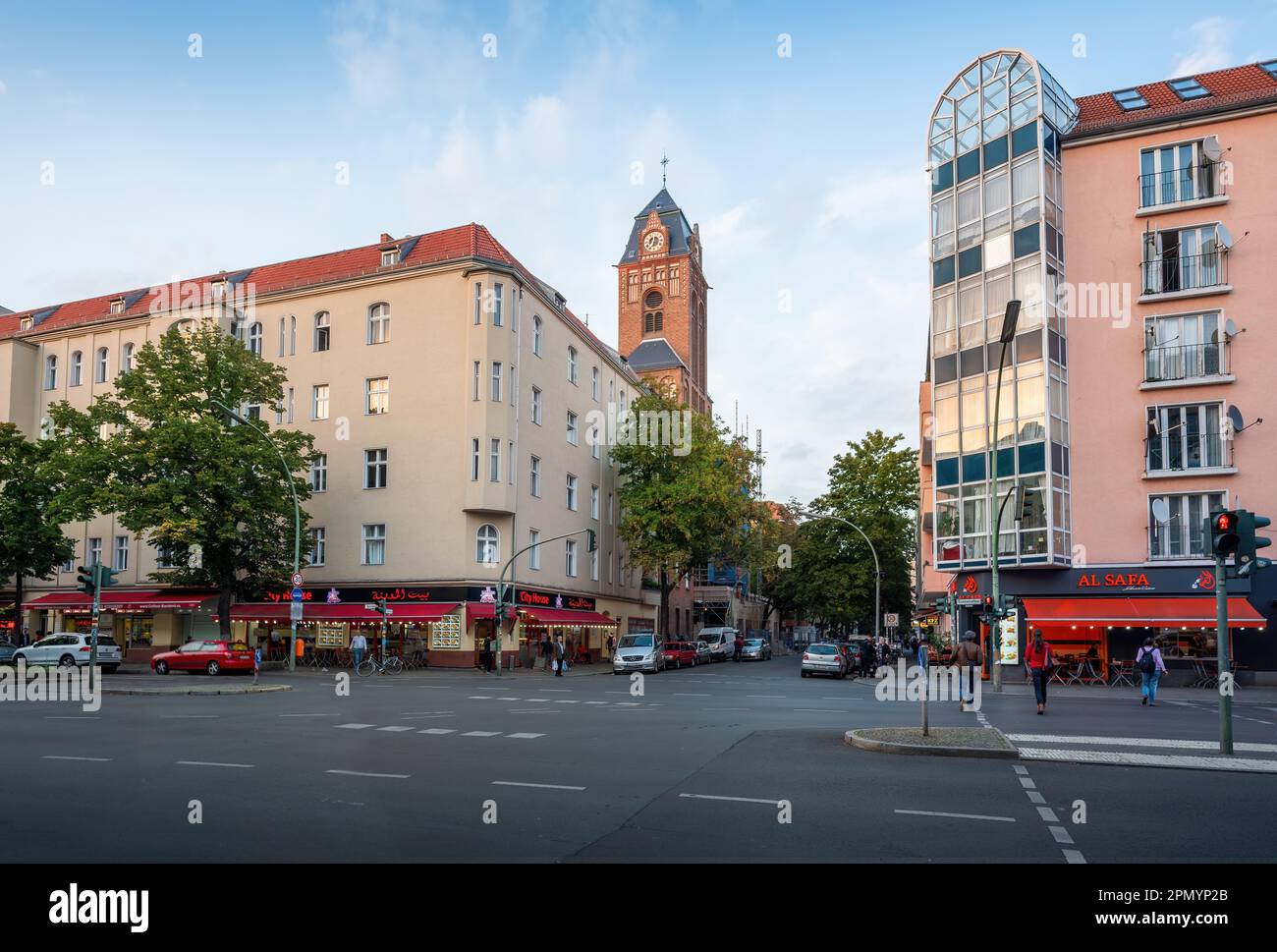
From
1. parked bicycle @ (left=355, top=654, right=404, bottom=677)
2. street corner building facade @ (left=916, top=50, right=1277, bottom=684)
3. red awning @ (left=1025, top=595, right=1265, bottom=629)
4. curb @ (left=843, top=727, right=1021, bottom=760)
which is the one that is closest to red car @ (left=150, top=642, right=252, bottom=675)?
parked bicycle @ (left=355, top=654, right=404, bottom=677)

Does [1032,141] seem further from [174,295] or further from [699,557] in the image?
[174,295]

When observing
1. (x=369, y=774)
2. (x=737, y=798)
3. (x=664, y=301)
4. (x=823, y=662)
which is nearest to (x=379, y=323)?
(x=823, y=662)

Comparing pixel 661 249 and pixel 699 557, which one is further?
pixel 661 249

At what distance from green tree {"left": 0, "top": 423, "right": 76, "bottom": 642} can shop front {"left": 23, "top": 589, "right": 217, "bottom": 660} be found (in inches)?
97.7

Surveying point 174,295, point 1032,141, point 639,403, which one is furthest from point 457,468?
point 1032,141

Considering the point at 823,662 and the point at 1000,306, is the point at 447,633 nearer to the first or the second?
the point at 823,662

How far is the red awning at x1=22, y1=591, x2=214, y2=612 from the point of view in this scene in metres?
45.1

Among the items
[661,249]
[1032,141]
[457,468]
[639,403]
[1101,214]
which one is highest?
[661,249]

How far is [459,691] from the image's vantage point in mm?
26906

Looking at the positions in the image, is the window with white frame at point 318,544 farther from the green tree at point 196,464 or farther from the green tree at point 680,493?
the green tree at point 680,493

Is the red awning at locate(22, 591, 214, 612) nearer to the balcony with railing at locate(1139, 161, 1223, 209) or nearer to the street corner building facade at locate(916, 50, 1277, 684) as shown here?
the street corner building facade at locate(916, 50, 1277, 684)

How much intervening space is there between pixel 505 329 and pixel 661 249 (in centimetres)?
5687

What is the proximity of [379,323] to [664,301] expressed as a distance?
177 ft
